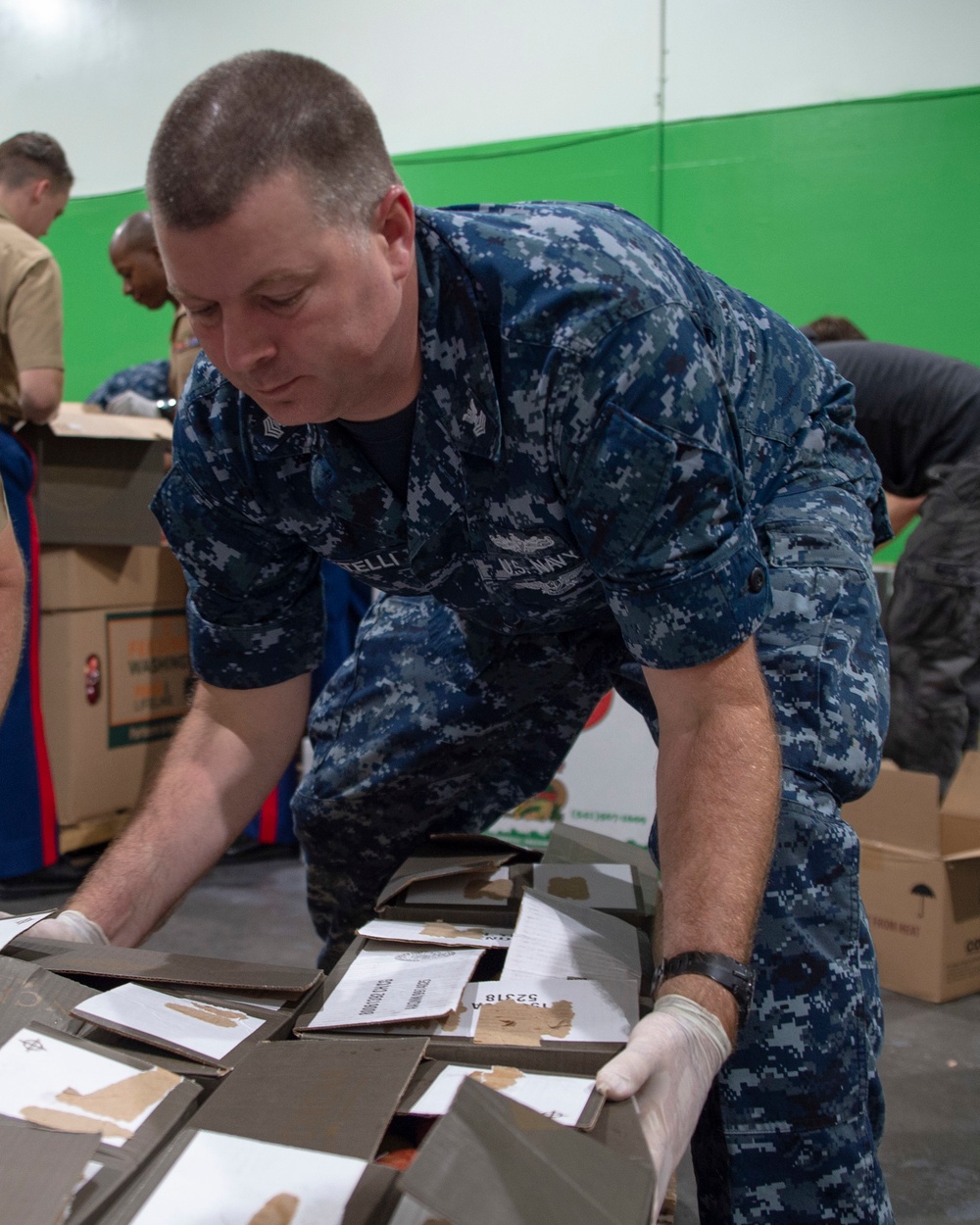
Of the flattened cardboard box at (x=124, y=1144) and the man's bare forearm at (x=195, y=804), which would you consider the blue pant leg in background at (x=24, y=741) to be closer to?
the man's bare forearm at (x=195, y=804)

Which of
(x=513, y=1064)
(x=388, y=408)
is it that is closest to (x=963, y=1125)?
(x=513, y=1064)

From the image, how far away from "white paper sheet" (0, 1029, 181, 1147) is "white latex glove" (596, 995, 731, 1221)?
0.34m

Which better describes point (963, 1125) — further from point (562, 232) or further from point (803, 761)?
point (562, 232)

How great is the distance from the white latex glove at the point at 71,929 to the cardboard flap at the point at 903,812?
1406mm

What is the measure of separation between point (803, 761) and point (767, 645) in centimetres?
13

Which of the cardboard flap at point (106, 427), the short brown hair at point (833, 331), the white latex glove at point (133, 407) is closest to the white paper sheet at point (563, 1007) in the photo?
the cardboard flap at point (106, 427)

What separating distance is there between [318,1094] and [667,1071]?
27 centimetres

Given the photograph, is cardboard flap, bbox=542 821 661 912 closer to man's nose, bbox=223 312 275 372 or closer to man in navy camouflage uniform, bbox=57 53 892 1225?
man in navy camouflage uniform, bbox=57 53 892 1225

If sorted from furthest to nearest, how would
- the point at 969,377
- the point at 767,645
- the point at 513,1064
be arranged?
the point at 969,377 → the point at 767,645 → the point at 513,1064

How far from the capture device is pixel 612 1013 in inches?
38.2

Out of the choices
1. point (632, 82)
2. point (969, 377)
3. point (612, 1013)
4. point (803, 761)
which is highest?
point (632, 82)

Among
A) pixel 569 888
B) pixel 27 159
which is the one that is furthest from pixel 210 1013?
pixel 27 159

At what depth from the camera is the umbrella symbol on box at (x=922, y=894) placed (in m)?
2.06

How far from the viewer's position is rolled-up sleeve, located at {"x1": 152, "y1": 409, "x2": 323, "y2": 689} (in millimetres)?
1241
